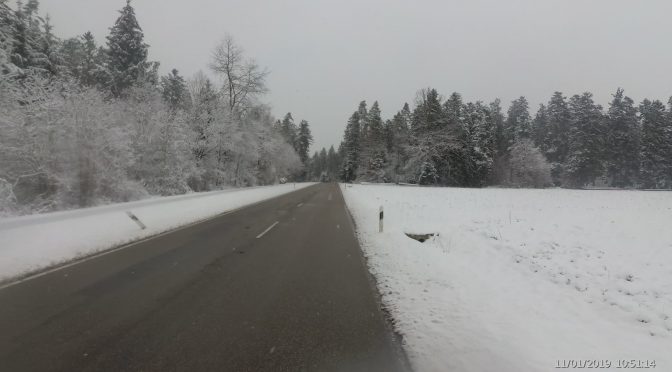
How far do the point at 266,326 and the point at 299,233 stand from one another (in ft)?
23.8

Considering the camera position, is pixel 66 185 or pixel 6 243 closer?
pixel 6 243

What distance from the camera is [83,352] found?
371 centimetres

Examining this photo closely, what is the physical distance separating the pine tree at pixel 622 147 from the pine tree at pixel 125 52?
74.7m

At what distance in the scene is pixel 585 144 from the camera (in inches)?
2371

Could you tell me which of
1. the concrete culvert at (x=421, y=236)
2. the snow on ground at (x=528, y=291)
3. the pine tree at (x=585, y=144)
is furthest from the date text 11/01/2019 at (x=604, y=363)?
the pine tree at (x=585, y=144)

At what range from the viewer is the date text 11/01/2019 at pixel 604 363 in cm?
359

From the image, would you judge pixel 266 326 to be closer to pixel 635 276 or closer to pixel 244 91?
pixel 635 276

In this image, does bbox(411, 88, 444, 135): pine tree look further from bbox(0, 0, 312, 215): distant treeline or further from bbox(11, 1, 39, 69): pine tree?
bbox(11, 1, 39, 69): pine tree

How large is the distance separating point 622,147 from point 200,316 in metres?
78.6

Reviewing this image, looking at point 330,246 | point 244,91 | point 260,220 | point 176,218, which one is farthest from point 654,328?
point 244,91

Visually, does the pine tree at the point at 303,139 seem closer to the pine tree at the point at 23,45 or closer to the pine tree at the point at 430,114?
the pine tree at the point at 430,114

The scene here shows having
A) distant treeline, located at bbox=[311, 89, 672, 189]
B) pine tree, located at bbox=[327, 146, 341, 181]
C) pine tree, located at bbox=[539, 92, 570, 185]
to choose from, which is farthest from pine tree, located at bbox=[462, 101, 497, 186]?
pine tree, located at bbox=[327, 146, 341, 181]

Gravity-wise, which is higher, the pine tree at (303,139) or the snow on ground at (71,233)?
the pine tree at (303,139)

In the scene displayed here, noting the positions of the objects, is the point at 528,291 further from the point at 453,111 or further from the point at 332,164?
the point at 332,164
